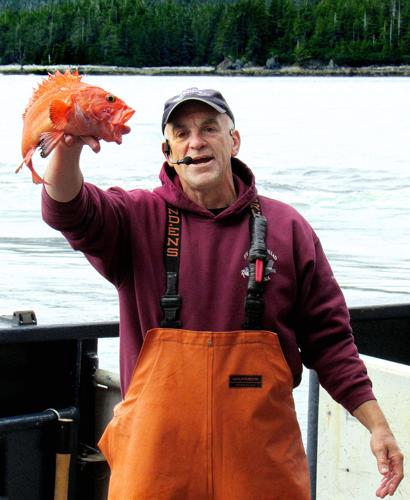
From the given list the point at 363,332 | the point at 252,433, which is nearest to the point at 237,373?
the point at 252,433

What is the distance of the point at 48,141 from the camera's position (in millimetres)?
2426

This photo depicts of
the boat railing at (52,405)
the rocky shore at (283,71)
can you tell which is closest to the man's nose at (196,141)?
the boat railing at (52,405)

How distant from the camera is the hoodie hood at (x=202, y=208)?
8.84 ft

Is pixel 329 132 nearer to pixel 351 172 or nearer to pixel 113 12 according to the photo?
pixel 351 172

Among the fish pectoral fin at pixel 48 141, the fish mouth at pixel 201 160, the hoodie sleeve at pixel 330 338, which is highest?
the fish pectoral fin at pixel 48 141

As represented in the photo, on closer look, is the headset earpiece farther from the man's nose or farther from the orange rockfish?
the orange rockfish

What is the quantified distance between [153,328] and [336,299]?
0.50 meters

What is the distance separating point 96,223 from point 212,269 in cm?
29

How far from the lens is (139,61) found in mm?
73125

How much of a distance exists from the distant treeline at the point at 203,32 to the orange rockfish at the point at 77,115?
44547 mm

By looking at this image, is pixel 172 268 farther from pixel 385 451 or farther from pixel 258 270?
pixel 385 451

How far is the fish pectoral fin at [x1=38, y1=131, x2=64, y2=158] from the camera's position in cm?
241

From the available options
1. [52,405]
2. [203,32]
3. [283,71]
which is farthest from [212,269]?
[283,71]

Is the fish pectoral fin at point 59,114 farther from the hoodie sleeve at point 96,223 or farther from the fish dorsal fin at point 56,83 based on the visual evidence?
the hoodie sleeve at point 96,223
